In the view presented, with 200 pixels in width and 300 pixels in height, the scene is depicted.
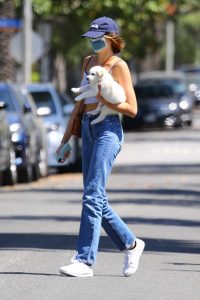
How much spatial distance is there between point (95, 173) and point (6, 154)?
10.6 meters

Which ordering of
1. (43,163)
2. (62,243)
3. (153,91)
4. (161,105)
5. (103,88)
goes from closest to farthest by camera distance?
(103,88), (62,243), (43,163), (161,105), (153,91)

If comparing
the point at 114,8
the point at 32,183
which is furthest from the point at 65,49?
the point at 32,183

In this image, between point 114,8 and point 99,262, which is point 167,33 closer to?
point 114,8

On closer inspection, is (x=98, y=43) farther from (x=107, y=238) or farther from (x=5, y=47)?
(x=5, y=47)

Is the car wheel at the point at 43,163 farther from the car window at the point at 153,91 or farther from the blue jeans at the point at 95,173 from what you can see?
the car window at the point at 153,91

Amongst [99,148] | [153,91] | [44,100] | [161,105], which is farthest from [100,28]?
[153,91]

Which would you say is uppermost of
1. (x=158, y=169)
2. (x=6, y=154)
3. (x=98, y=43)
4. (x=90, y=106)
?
(x=98, y=43)

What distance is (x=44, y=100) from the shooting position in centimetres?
2489

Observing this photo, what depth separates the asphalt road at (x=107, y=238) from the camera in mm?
9016

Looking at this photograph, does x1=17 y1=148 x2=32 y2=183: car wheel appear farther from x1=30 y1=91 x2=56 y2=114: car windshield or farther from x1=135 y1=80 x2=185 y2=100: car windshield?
x1=135 y1=80 x2=185 y2=100: car windshield

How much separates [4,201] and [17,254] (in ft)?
20.4

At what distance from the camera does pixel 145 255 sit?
36.5 feet

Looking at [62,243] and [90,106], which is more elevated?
[90,106]

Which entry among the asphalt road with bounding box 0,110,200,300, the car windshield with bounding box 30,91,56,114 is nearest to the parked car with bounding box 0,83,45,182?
the asphalt road with bounding box 0,110,200,300
